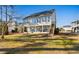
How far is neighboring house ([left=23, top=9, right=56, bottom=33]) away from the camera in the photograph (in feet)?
7.61

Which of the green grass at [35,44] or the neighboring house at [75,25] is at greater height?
the neighboring house at [75,25]

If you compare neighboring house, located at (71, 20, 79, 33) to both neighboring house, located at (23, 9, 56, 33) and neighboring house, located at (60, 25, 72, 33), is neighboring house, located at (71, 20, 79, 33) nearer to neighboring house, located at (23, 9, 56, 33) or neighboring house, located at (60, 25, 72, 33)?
neighboring house, located at (60, 25, 72, 33)

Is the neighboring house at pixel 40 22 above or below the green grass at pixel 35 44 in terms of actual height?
above

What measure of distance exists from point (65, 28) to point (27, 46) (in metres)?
0.45

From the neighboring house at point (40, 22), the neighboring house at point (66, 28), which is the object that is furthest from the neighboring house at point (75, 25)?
the neighboring house at point (40, 22)

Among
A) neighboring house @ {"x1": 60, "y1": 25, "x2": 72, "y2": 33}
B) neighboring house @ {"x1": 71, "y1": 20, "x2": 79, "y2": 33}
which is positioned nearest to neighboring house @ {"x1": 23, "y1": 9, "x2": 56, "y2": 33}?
neighboring house @ {"x1": 60, "y1": 25, "x2": 72, "y2": 33}

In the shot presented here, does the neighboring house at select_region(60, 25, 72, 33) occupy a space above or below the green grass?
above

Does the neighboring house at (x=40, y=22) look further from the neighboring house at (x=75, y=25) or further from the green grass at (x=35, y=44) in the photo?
A: the neighboring house at (x=75, y=25)

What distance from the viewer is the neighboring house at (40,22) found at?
2.32 meters

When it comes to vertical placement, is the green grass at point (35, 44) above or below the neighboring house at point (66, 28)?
below

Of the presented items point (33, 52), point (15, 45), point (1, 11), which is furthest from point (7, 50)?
point (1, 11)

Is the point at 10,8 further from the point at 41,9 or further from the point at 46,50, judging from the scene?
the point at 46,50

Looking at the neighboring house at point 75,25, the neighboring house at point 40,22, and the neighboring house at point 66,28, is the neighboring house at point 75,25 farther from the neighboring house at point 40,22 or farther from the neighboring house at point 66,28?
the neighboring house at point 40,22

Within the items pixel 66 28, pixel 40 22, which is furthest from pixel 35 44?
pixel 66 28
